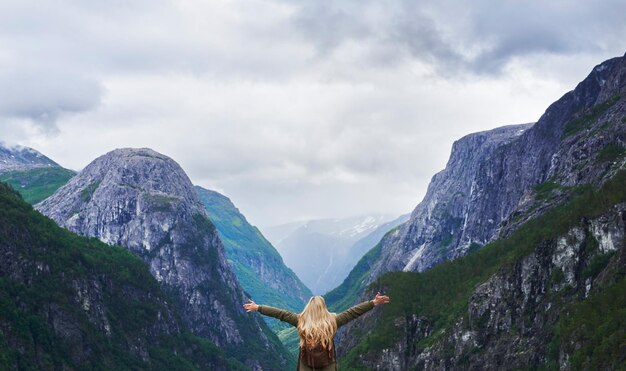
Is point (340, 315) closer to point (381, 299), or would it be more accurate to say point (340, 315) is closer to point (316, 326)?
point (316, 326)

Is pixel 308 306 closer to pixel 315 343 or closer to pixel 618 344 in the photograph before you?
pixel 315 343

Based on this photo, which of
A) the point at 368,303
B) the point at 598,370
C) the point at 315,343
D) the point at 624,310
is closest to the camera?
the point at 315,343

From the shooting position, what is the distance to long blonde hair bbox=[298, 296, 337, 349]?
61.3ft

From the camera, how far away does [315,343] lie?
1867 centimetres

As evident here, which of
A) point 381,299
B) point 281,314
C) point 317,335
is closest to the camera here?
point 317,335

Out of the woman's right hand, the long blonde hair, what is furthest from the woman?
the woman's right hand

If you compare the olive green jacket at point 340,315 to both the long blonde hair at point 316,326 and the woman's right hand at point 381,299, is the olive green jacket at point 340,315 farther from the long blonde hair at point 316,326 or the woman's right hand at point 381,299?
the long blonde hair at point 316,326

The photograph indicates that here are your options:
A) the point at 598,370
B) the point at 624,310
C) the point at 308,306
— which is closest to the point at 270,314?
the point at 308,306

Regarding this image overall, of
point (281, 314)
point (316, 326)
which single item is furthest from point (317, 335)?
point (281, 314)

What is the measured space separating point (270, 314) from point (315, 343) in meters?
2.99

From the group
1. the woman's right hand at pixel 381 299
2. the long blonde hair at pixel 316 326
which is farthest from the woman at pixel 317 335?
the woman's right hand at pixel 381 299

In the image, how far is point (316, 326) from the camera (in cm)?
1877

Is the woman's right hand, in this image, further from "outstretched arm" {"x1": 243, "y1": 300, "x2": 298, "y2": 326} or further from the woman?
"outstretched arm" {"x1": 243, "y1": 300, "x2": 298, "y2": 326}

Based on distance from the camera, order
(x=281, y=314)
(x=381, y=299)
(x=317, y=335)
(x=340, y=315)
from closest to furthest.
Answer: (x=317, y=335), (x=340, y=315), (x=281, y=314), (x=381, y=299)
